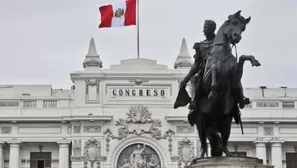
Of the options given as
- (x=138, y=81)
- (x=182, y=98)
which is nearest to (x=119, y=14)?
(x=138, y=81)

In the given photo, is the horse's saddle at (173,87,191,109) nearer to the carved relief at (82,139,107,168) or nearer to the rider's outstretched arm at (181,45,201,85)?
the rider's outstretched arm at (181,45,201,85)

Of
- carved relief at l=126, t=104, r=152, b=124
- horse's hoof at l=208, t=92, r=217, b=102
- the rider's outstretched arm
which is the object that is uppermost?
carved relief at l=126, t=104, r=152, b=124

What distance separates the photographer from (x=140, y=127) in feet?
157

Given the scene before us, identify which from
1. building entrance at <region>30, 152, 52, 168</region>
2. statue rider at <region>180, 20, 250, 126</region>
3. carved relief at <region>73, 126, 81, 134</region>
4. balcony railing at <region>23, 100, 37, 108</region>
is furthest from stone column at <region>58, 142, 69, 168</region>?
statue rider at <region>180, 20, 250, 126</region>

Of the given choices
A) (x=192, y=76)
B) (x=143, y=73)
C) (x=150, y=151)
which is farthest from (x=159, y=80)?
(x=192, y=76)

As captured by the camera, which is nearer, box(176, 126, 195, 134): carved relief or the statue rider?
the statue rider

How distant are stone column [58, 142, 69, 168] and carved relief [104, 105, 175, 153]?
3.07m

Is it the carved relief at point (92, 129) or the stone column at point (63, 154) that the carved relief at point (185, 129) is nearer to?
the carved relief at point (92, 129)

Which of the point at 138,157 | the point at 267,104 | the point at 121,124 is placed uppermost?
the point at 267,104

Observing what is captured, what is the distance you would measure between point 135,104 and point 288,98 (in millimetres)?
11320

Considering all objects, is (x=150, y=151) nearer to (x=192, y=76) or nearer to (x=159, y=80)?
(x=159, y=80)

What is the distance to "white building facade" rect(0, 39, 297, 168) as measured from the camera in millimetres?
47562

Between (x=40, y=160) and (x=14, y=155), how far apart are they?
1.93 meters

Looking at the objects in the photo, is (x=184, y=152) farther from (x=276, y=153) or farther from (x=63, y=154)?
(x=63, y=154)
